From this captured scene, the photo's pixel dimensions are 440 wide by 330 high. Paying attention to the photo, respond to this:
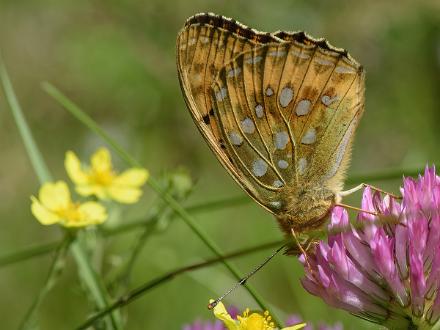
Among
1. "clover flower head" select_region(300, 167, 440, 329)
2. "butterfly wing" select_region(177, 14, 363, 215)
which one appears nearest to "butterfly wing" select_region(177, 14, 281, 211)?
"butterfly wing" select_region(177, 14, 363, 215)

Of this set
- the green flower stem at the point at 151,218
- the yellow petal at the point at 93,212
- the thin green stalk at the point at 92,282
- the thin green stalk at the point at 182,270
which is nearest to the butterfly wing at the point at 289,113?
the green flower stem at the point at 151,218

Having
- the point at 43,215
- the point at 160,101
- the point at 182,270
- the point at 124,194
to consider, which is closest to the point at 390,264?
the point at 182,270

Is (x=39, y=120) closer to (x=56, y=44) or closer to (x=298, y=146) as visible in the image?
(x=56, y=44)

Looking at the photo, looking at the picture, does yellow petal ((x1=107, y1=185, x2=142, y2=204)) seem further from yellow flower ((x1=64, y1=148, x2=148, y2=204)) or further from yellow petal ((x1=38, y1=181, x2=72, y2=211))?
yellow petal ((x1=38, y1=181, x2=72, y2=211))

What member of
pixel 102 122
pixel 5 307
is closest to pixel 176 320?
pixel 5 307

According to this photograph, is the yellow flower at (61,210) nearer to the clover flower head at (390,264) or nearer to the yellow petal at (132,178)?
the yellow petal at (132,178)

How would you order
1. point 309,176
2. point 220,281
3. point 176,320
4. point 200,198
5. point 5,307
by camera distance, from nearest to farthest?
point 309,176 → point 220,281 → point 176,320 → point 5,307 → point 200,198
